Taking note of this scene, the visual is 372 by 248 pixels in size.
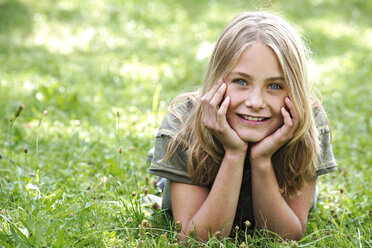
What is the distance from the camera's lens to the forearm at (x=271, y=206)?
2693 mm

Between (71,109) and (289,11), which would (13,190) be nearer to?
(71,109)

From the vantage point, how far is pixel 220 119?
2.59m

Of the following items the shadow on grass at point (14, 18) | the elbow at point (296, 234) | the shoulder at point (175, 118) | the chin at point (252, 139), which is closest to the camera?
the chin at point (252, 139)

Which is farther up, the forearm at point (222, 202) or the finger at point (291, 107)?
the finger at point (291, 107)

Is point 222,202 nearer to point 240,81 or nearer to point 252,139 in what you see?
point 252,139

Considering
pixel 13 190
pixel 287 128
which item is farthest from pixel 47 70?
pixel 287 128

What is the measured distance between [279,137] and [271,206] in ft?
1.20

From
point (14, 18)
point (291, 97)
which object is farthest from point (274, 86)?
point (14, 18)

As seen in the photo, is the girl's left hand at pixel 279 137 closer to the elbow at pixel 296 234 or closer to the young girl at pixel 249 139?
the young girl at pixel 249 139

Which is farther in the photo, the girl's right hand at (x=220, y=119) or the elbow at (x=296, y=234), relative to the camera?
the elbow at (x=296, y=234)

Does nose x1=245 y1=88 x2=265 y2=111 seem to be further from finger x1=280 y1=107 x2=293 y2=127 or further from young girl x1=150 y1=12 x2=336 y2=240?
finger x1=280 y1=107 x2=293 y2=127

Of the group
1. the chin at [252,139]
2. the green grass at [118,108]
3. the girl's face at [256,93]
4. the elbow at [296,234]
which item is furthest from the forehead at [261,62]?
the elbow at [296,234]

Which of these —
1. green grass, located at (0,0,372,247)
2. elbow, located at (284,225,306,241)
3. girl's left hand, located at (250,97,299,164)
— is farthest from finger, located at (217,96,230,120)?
elbow, located at (284,225,306,241)

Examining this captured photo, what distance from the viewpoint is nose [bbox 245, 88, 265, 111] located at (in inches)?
101
